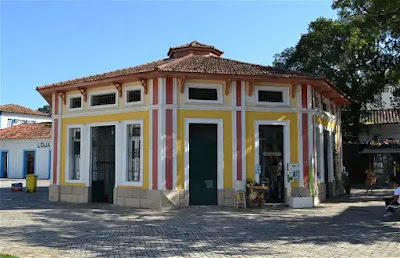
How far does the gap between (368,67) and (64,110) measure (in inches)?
764

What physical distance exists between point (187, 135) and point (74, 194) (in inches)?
204

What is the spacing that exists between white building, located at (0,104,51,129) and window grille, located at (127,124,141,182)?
107 ft

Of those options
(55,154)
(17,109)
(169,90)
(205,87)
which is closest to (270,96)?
(205,87)

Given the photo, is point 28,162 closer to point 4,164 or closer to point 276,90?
point 4,164

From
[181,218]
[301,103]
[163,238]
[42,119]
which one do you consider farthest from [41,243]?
[42,119]

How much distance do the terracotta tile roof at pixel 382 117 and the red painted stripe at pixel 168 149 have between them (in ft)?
68.4

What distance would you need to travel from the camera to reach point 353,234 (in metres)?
9.04

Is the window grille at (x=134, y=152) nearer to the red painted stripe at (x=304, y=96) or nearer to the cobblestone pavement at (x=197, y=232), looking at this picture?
the cobblestone pavement at (x=197, y=232)

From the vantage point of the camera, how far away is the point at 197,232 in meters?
9.22

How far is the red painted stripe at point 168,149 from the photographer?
1323cm

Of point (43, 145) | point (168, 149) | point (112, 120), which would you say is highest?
point (112, 120)

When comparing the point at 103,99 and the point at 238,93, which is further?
the point at 103,99

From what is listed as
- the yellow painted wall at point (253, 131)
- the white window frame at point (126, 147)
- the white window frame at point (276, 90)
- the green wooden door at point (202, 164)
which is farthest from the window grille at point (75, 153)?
the white window frame at point (276, 90)

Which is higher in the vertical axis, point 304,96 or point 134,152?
point 304,96
